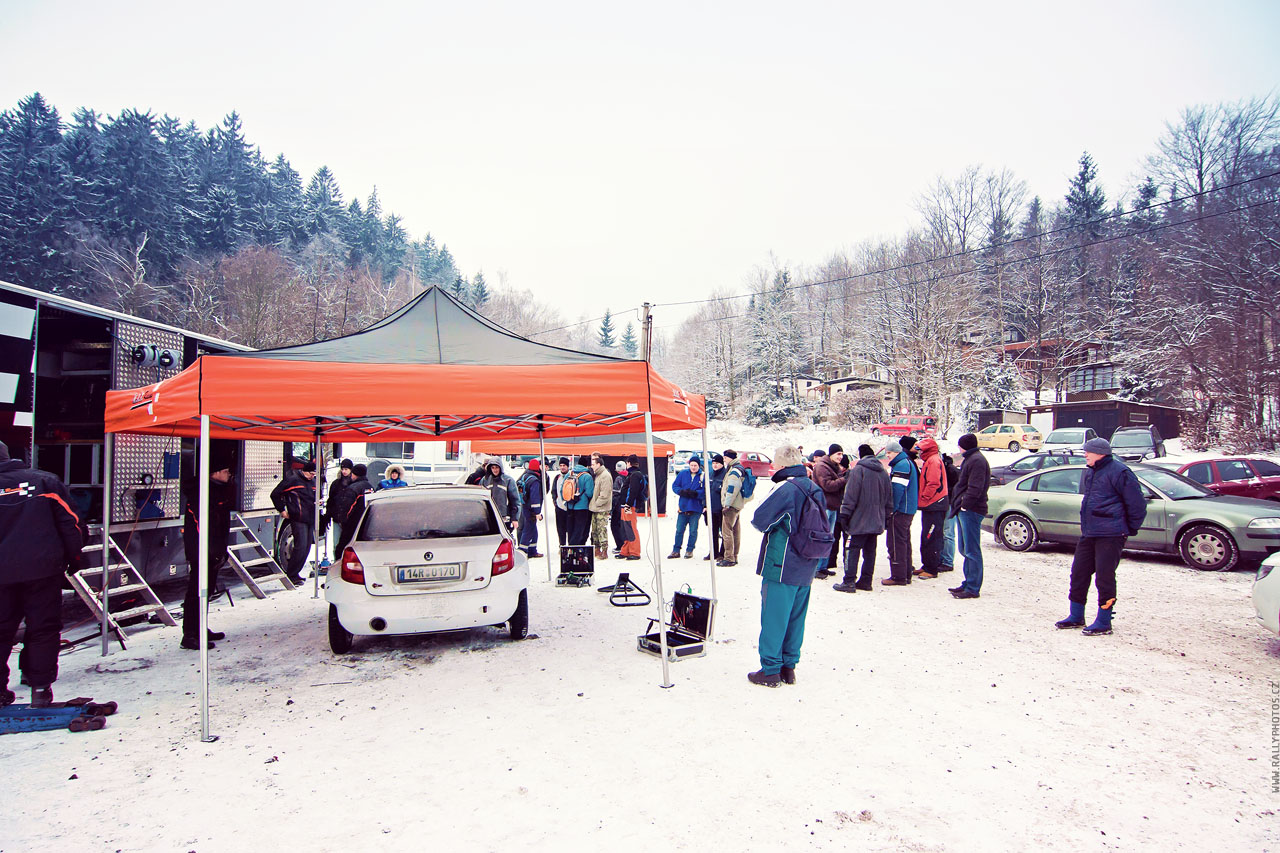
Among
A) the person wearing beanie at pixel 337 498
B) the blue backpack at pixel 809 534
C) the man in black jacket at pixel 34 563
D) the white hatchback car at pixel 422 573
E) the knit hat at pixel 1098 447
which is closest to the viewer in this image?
the man in black jacket at pixel 34 563

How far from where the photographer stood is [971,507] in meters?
7.64

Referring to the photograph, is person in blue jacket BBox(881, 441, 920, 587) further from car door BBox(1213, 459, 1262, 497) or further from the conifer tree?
the conifer tree

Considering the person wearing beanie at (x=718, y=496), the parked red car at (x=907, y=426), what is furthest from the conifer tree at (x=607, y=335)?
the person wearing beanie at (x=718, y=496)

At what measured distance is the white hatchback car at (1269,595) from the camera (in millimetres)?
5355

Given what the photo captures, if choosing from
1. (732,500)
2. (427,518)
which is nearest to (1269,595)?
(732,500)

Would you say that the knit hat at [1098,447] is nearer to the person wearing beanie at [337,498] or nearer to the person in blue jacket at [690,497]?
the person in blue jacket at [690,497]

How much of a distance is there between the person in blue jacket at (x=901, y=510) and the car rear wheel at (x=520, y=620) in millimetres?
5031

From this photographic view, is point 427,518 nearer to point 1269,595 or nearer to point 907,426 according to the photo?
point 1269,595

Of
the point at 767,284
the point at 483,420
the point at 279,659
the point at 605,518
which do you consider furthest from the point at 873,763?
the point at 767,284

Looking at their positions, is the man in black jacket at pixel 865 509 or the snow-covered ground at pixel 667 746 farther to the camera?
the man in black jacket at pixel 865 509

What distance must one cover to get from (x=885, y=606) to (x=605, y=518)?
201 inches

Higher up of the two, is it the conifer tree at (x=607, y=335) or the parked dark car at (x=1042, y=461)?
the conifer tree at (x=607, y=335)

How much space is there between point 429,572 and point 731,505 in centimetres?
598

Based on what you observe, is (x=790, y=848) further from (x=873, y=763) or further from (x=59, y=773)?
(x=59, y=773)
